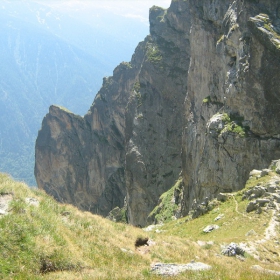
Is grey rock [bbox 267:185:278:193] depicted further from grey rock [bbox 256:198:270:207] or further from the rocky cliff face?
the rocky cliff face

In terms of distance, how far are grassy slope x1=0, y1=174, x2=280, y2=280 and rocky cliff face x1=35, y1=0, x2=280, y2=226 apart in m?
26.4

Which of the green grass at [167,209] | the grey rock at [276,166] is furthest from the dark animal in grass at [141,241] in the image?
the green grass at [167,209]

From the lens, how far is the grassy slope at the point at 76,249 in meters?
13.5

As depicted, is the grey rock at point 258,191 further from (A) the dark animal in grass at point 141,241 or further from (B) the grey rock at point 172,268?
(B) the grey rock at point 172,268

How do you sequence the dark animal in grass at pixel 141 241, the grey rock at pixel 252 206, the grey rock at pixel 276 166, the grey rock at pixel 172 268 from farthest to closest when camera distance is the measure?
the grey rock at pixel 276 166 < the grey rock at pixel 252 206 < the dark animal in grass at pixel 141 241 < the grey rock at pixel 172 268

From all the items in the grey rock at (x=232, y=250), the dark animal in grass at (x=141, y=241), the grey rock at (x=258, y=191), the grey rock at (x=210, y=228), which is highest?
the dark animal in grass at (x=141, y=241)

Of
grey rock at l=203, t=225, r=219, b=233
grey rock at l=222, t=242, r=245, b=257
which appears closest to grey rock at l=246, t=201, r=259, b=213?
grey rock at l=203, t=225, r=219, b=233

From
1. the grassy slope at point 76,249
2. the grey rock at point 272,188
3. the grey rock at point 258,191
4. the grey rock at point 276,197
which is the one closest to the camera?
the grassy slope at point 76,249

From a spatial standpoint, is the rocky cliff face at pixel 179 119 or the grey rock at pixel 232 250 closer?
the grey rock at pixel 232 250

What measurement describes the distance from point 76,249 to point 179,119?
104 m

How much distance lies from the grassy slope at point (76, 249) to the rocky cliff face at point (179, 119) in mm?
26359

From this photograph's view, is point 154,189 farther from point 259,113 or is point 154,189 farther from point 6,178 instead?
point 6,178

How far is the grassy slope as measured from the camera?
13.5m

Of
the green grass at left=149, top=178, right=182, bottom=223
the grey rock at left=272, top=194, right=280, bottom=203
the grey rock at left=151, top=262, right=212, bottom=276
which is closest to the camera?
the grey rock at left=151, top=262, right=212, bottom=276
